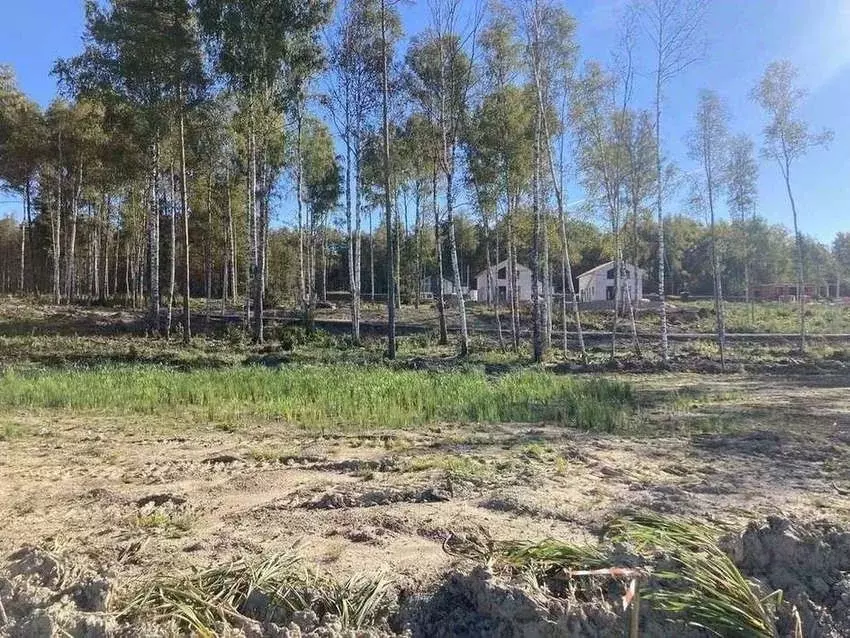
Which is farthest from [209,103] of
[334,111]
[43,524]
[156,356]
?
[43,524]

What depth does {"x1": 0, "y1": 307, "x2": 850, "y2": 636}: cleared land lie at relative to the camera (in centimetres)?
307

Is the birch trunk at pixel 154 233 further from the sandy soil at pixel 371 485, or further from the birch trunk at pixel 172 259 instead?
the sandy soil at pixel 371 485

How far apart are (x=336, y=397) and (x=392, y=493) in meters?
5.26

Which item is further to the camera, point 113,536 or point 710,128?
point 710,128

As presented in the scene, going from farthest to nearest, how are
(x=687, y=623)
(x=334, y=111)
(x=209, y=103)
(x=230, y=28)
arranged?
(x=334, y=111) < (x=209, y=103) < (x=230, y=28) < (x=687, y=623)

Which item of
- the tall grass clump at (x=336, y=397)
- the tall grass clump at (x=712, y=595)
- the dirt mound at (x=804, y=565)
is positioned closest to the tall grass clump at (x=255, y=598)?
the tall grass clump at (x=712, y=595)

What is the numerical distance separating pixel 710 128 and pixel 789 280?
193 ft

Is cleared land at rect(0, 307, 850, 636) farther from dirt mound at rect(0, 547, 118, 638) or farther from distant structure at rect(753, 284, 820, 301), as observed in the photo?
distant structure at rect(753, 284, 820, 301)

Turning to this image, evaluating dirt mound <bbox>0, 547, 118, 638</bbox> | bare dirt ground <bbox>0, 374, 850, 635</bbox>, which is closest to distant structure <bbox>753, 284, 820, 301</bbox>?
bare dirt ground <bbox>0, 374, 850, 635</bbox>

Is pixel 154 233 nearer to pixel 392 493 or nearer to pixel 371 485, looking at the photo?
pixel 371 485

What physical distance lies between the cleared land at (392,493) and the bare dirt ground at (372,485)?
0.09 ft

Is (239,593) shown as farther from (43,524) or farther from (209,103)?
(209,103)

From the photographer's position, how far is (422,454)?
6488 millimetres

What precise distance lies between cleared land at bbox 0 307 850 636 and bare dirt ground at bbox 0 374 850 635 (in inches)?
1.1
